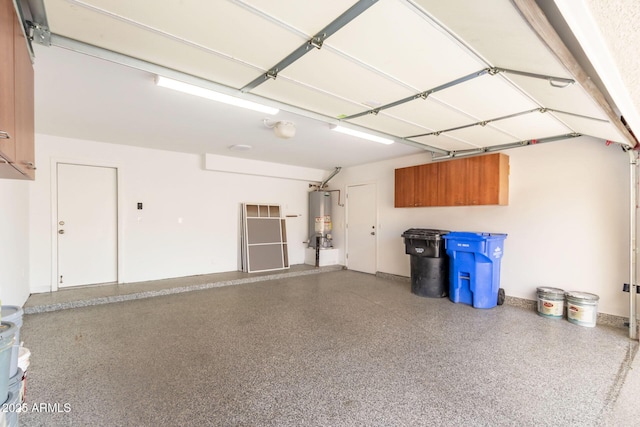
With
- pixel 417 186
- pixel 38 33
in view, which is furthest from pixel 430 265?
pixel 38 33

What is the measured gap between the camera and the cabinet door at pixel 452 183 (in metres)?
4.73

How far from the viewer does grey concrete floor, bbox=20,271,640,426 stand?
1911mm

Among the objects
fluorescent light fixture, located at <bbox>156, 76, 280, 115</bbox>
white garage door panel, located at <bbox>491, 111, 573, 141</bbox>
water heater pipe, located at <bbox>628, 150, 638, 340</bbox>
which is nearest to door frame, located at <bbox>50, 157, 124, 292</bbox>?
fluorescent light fixture, located at <bbox>156, 76, 280, 115</bbox>

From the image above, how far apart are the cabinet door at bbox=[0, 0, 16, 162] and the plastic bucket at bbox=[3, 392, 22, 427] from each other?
1.17 meters

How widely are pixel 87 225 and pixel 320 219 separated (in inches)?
182

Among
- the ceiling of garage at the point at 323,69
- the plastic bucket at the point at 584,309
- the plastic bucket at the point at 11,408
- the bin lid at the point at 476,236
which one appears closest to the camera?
the plastic bucket at the point at 11,408

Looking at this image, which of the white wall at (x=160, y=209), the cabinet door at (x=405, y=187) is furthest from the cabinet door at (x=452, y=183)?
the white wall at (x=160, y=209)

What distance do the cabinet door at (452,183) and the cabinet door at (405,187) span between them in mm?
569

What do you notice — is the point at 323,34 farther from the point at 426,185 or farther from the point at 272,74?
the point at 426,185

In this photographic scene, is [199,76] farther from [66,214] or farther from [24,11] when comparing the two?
[66,214]

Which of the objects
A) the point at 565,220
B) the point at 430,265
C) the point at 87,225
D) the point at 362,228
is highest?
the point at 565,220

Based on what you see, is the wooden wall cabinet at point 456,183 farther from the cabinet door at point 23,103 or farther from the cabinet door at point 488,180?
the cabinet door at point 23,103

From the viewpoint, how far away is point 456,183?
4.82 meters

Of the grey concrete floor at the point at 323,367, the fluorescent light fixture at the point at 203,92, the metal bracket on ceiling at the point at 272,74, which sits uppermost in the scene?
the metal bracket on ceiling at the point at 272,74
